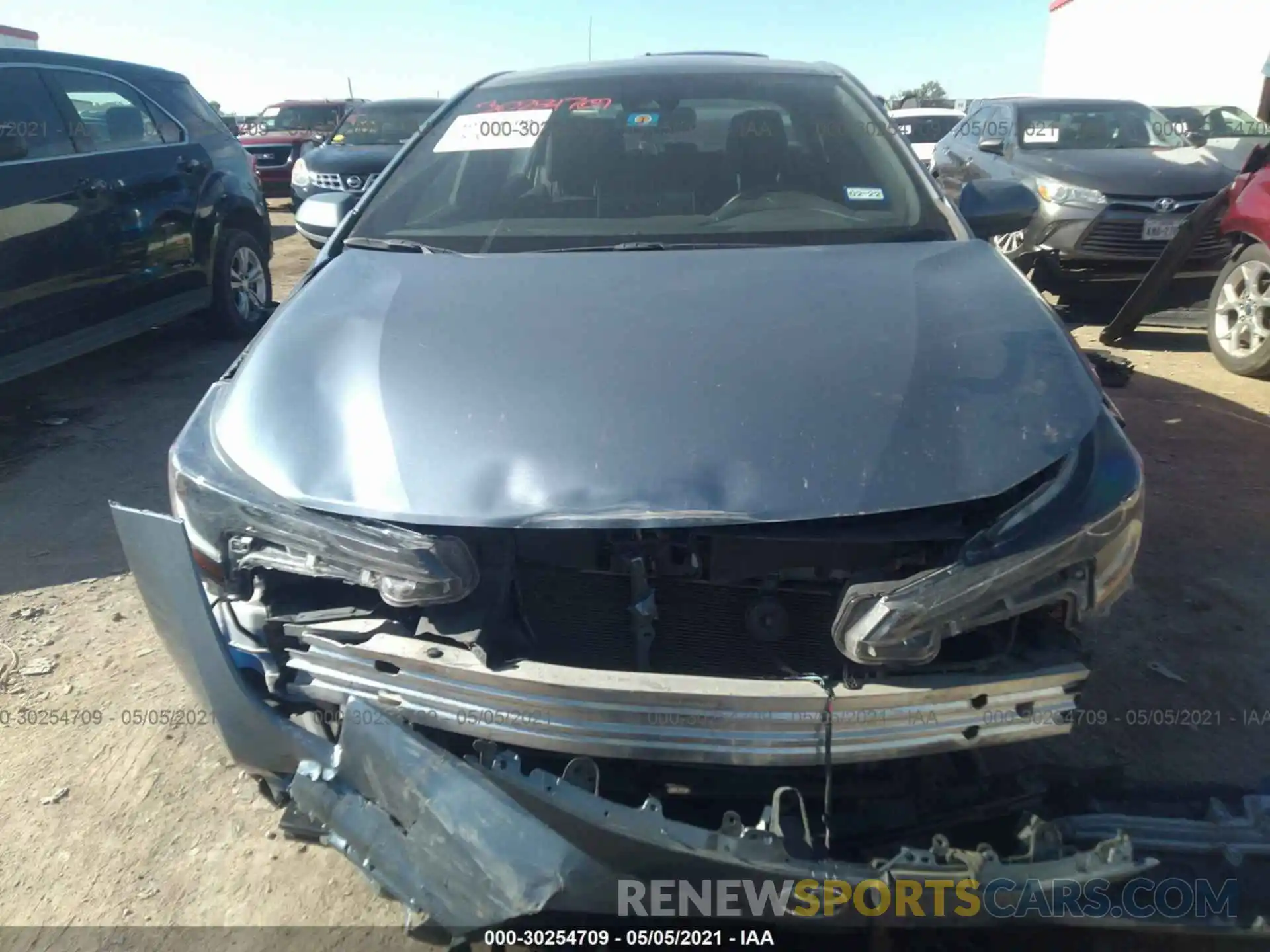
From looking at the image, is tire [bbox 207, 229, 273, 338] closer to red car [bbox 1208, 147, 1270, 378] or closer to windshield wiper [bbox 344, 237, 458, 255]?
windshield wiper [bbox 344, 237, 458, 255]

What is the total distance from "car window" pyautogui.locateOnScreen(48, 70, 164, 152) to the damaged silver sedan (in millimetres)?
4236

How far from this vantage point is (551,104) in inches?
126

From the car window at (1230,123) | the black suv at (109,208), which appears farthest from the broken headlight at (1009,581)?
the car window at (1230,123)

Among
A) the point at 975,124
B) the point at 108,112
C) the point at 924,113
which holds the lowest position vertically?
the point at 924,113

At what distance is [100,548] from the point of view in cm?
381

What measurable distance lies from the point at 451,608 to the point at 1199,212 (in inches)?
231

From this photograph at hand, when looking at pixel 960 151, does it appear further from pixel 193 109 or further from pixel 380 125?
pixel 193 109

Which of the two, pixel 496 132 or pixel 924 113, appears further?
pixel 924 113

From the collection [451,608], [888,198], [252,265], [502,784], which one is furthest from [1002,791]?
[252,265]

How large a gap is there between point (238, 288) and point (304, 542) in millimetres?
5555

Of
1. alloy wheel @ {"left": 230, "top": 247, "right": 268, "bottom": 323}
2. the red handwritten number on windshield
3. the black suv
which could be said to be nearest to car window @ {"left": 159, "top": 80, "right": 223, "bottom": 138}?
the black suv

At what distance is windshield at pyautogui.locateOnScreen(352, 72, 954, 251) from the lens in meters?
2.74

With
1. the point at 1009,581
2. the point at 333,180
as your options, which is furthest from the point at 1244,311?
the point at 333,180

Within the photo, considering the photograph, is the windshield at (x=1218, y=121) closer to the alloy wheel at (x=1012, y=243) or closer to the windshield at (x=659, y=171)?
the alloy wheel at (x=1012, y=243)
